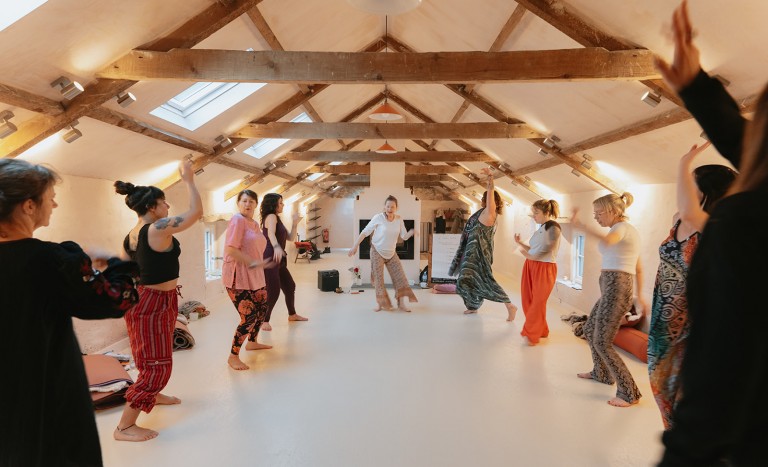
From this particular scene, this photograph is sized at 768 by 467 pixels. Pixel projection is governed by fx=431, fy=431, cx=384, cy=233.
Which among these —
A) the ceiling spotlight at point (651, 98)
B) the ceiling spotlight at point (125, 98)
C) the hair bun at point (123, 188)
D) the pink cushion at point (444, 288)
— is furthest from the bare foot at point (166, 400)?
the pink cushion at point (444, 288)

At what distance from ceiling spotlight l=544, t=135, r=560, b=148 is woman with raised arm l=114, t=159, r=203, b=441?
4.49m

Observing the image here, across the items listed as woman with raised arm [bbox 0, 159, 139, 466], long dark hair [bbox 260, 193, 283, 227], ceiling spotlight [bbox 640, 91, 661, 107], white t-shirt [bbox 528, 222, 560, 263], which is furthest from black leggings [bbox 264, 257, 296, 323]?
ceiling spotlight [bbox 640, 91, 661, 107]

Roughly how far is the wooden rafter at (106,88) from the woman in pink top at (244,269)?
1.29 meters

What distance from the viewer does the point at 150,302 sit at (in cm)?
268

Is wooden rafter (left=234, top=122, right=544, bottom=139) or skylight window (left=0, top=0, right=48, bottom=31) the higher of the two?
wooden rafter (left=234, top=122, right=544, bottom=139)

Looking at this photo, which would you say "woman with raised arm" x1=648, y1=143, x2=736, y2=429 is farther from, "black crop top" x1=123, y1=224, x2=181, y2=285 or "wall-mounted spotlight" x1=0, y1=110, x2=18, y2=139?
"wall-mounted spotlight" x1=0, y1=110, x2=18, y2=139

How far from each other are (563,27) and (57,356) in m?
3.88

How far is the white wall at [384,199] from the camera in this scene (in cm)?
888

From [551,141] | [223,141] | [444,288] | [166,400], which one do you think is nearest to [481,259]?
[551,141]

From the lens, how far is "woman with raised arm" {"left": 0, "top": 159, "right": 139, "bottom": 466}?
3.84ft

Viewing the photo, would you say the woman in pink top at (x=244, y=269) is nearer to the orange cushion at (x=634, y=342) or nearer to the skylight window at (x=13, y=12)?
the skylight window at (x=13, y=12)

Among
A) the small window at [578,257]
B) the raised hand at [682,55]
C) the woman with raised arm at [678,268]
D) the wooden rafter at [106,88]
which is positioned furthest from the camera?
the small window at [578,257]

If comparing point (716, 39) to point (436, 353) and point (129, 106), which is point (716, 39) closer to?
point (436, 353)

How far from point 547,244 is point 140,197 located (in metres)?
3.94
